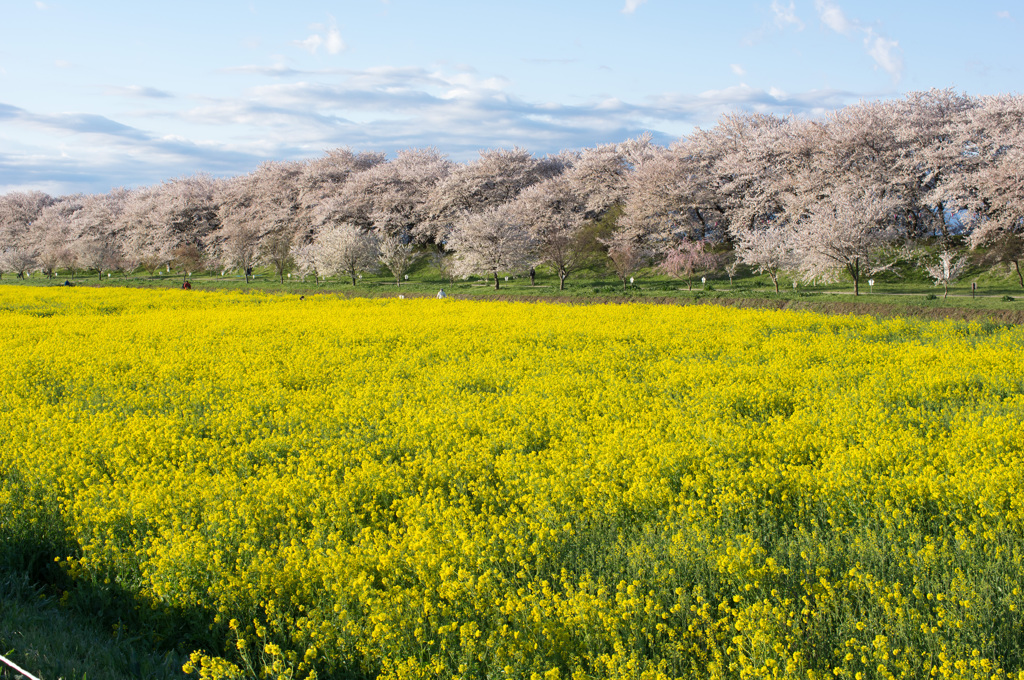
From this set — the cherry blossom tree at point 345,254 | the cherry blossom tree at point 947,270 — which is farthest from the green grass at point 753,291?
the cherry blossom tree at point 345,254

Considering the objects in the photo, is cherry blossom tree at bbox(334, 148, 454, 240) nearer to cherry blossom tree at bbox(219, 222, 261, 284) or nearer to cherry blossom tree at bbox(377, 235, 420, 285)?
cherry blossom tree at bbox(377, 235, 420, 285)

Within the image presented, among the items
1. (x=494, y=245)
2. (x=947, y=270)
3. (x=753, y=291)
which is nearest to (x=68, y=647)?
(x=753, y=291)

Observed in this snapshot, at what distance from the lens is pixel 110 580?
6336 mm

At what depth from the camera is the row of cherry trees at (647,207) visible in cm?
4206

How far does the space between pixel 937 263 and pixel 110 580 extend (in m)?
47.4

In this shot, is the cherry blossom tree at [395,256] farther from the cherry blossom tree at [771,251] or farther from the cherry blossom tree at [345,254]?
the cherry blossom tree at [771,251]

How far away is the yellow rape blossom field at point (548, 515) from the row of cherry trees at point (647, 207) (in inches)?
1227

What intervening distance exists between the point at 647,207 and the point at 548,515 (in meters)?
51.3

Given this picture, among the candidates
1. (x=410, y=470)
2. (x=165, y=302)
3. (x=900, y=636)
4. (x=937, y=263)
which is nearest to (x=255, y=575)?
(x=410, y=470)

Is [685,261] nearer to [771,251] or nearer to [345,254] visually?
[771,251]

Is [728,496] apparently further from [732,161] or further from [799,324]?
[732,161]

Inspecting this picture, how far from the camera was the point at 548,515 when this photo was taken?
678 cm

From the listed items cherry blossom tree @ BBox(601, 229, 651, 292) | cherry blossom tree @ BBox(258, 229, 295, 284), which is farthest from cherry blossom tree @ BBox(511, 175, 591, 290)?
cherry blossom tree @ BBox(258, 229, 295, 284)

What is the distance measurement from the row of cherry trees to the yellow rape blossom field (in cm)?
3117
